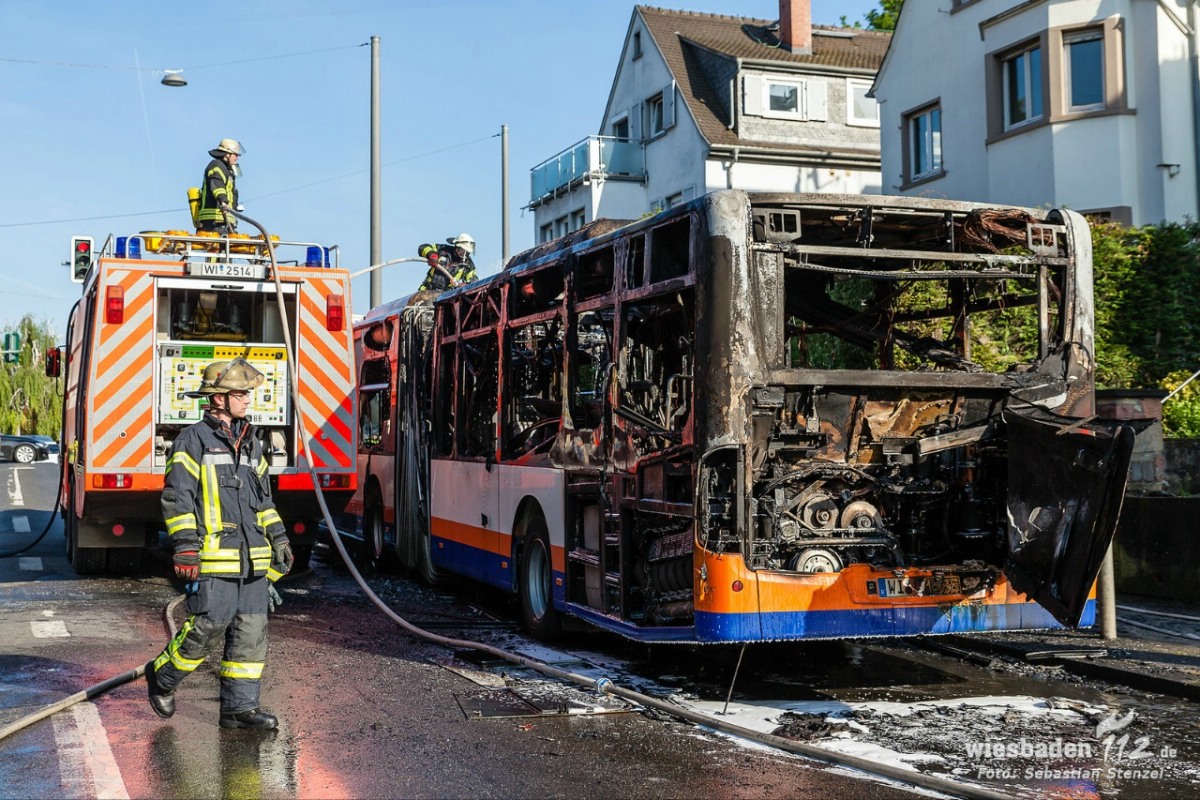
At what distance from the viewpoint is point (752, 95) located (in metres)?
36.8

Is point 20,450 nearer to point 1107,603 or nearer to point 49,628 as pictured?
point 49,628

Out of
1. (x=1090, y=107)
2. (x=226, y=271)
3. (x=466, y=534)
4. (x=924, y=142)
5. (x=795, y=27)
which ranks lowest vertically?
(x=466, y=534)

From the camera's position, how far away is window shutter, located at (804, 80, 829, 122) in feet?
124

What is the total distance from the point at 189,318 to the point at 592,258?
19.3 ft

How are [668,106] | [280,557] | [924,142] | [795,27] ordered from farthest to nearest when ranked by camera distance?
[795,27] → [668,106] → [924,142] → [280,557]

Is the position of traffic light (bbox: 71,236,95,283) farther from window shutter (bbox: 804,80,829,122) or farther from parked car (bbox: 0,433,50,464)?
parked car (bbox: 0,433,50,464)

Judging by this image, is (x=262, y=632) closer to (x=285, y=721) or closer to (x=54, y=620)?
(x=285, y=721)

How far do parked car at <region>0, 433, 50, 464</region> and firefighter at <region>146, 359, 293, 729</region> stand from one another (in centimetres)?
4339

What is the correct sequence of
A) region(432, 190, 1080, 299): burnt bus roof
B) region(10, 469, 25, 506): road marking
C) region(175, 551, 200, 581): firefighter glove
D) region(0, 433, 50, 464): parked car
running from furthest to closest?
region(0, 433, 50, 464): parked car, region(10, 469, 25, 506): road marking, region(432, 190, 1080, 299): burnt bus roof, region(175, 551, 200, 581): firefighter glove

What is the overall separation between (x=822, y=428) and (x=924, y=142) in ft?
65.6

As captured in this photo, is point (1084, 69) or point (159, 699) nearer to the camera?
point (159, 699)

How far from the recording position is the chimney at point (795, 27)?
3953 cm

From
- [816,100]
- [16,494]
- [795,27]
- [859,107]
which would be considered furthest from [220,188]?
[795,27]

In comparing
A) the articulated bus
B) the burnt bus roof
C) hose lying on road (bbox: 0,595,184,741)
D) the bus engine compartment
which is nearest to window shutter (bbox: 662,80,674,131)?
the articulated bus
